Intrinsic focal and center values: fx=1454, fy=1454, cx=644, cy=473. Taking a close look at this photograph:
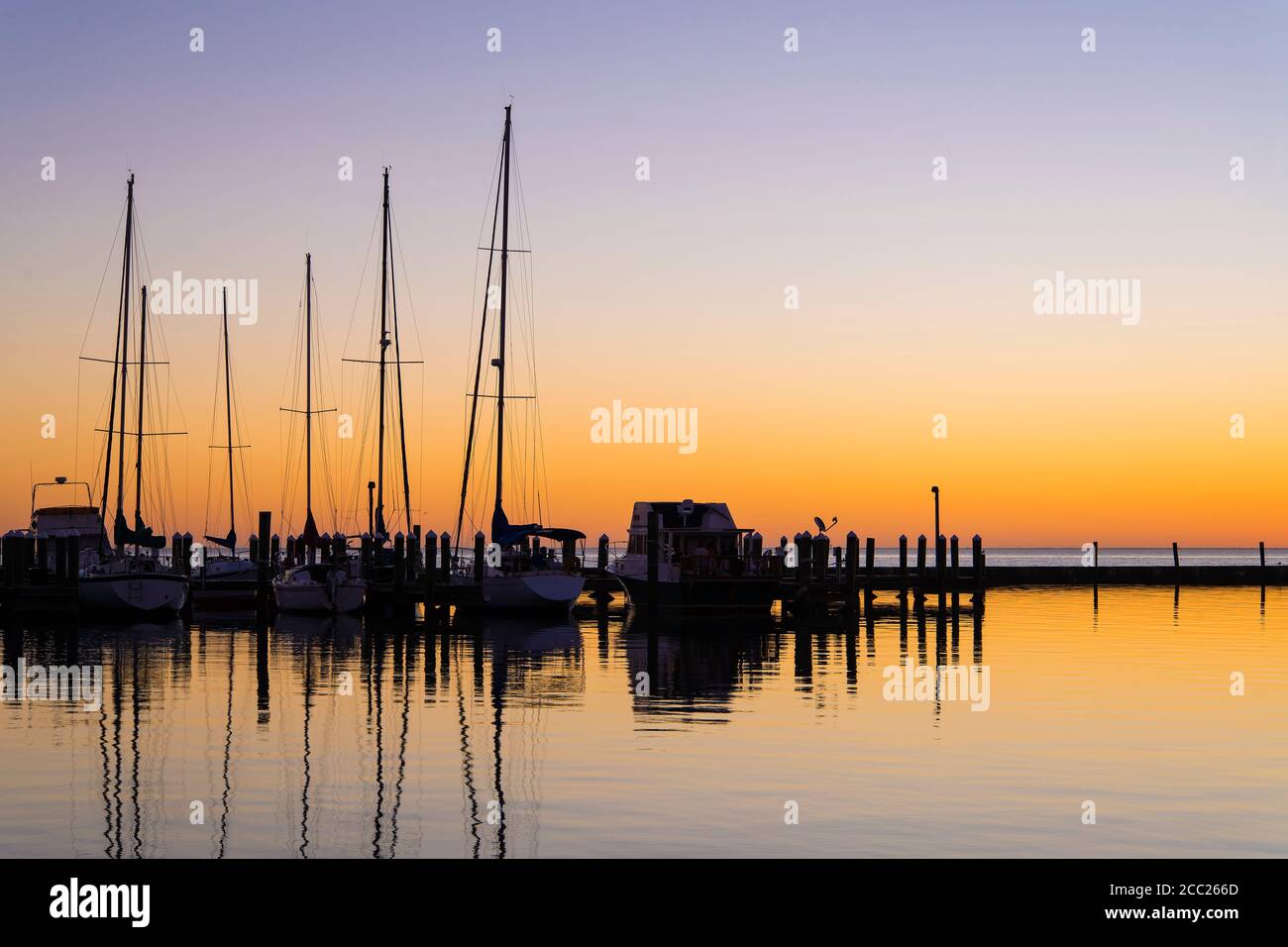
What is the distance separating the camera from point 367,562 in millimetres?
57219

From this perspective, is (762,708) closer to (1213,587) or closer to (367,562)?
(367,562)

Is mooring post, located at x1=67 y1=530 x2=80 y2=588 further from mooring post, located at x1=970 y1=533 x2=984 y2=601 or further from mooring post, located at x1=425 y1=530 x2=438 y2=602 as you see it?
mooring post, located at x1=970 y1=533 x2=984 y2=601

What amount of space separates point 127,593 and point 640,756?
1429 inches

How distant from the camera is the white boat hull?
51906 millimetres

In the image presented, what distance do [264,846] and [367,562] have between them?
42973 mm

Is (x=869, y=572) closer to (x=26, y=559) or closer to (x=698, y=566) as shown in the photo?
(x=698, y=566)

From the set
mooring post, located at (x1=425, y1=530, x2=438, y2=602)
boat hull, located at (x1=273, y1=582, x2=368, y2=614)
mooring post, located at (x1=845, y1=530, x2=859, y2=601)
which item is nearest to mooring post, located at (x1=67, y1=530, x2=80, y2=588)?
boat hull, located at (x1=273, y1=582, x2=368, y2=614)

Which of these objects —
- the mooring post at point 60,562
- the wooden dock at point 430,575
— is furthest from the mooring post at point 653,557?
the mooring post at point 60,562

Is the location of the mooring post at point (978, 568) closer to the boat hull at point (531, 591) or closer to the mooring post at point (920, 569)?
the mooring post at point (920, 569)

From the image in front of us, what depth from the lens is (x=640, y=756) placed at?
20609 mm

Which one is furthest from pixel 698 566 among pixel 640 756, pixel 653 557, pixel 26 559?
pixel 640 756

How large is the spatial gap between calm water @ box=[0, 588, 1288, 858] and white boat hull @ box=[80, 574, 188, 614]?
12.9 metres

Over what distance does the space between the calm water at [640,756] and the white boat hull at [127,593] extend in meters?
12.9

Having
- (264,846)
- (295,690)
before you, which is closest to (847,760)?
(264,846)
